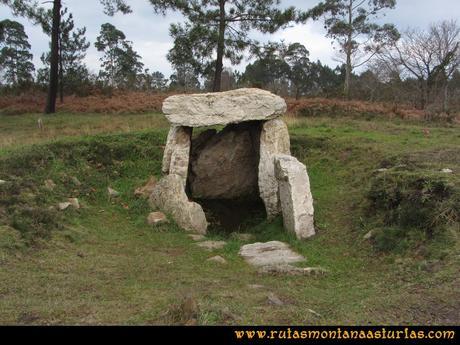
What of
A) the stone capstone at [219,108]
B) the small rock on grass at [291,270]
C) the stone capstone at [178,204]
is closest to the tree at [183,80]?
the stone capstone at [219,108]

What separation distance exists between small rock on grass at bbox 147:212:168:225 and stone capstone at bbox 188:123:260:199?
1.98 metres

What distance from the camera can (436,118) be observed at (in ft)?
66.3

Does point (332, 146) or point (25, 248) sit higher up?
point (332, 146)

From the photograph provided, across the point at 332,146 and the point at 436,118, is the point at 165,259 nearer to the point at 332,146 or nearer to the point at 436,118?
the point at 332,146

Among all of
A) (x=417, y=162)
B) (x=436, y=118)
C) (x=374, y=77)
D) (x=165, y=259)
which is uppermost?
(x=374, y=77)

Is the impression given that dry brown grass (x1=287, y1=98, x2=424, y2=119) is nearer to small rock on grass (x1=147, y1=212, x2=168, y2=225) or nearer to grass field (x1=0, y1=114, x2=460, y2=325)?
grass field (x1=0, y1=114, x2=460, y2=325)

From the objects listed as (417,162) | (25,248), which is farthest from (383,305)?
(417,162)

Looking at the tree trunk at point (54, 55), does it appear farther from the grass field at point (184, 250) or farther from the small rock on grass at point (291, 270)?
the small rock on grass at point (291, 270)

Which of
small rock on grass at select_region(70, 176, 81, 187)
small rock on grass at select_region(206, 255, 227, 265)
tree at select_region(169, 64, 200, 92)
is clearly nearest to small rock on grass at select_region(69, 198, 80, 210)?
small rock on grass at select_region(70, 176, 81, 187)

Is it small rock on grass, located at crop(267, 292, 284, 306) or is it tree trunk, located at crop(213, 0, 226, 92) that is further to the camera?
tree trunk, located at crop(213, 0, 226, 92)

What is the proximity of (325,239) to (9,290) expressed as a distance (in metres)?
5.66

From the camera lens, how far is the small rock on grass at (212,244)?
9219mm

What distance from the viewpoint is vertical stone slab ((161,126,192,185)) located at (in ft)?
38.9

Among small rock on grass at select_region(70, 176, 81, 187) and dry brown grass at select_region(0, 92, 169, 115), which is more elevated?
dry brown grass at select_region(0, 92, 169, 115)
